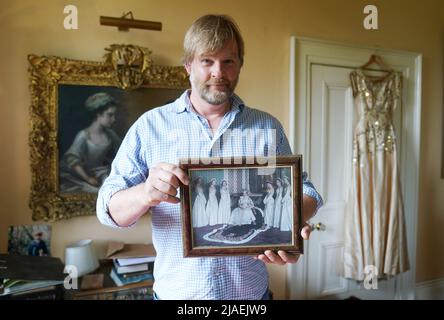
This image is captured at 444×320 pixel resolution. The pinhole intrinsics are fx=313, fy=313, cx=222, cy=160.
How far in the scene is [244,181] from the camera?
2.15 ft

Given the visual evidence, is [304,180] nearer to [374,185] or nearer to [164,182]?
[164,182]

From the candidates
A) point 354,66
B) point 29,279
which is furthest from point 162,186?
point 354,66

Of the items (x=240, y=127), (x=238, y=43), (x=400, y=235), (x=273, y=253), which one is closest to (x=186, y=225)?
(x=273, y=253)

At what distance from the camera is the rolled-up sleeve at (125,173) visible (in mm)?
711

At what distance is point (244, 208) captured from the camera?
2.22 ft

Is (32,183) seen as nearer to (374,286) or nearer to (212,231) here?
(212,231)

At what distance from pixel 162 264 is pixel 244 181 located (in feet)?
1.13

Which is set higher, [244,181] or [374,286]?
[244,181]

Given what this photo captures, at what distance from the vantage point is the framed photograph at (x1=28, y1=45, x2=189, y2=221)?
4.26 ft

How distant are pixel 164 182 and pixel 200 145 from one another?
22 centimetres

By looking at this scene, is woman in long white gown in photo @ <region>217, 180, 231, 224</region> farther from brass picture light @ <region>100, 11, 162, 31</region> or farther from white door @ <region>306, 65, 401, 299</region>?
white door @ <region>306, 65, 401, 299</region>

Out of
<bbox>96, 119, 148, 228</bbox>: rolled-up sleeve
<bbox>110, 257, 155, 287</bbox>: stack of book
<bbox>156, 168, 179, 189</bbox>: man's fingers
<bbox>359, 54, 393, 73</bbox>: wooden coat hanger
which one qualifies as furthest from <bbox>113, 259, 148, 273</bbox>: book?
<bbox>359, 54, 393, 73</bbox>: wooden coat hanger

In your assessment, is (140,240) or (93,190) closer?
(93,190)

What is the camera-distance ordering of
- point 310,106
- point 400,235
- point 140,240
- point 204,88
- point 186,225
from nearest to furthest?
point 186,225, point 204,88, point 140,240, point 310,106, point 400,235
